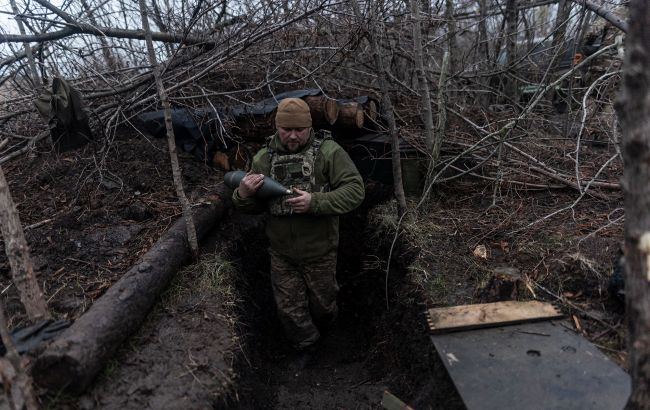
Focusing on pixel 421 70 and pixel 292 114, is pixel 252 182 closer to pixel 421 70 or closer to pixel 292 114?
pixel 292 114

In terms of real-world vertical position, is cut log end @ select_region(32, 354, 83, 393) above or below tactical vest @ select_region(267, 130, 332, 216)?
below

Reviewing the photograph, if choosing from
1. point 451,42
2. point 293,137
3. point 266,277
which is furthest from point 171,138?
point 451,42

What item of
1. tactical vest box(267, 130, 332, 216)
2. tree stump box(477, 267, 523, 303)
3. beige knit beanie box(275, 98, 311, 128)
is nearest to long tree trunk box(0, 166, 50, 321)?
tactical vest box(267, 130, 332, 216)

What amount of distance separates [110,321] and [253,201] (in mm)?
1497

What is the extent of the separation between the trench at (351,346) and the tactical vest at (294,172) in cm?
101

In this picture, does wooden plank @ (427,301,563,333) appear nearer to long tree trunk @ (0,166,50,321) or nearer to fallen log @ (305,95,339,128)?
long tree trunk @ (0,166,50,321)

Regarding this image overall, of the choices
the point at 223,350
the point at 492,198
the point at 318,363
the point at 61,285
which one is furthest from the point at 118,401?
the point at 492,198

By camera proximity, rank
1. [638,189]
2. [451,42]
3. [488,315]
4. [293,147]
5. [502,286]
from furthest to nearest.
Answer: [451,42] → [293,147] → [502,286] → [488,315] → [638,189]

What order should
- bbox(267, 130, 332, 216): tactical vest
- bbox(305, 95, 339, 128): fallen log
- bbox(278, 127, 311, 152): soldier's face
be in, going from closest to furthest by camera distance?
bbox(278, 127, 311, 152): soldier's face, bbox(267, 130, 332, 216): tactical vest, bbox(305, 95, 339, 128): fallen log

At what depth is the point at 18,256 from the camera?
286cm

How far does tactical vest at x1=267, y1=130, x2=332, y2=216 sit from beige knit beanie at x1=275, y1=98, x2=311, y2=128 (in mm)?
288

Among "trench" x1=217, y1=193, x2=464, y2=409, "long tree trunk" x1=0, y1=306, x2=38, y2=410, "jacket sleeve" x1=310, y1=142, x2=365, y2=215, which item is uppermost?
"jacket sleeve" x1=310, y1=142, x2=365, y2=215

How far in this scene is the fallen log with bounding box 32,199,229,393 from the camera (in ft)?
8.34

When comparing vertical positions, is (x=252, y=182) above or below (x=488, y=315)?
above
